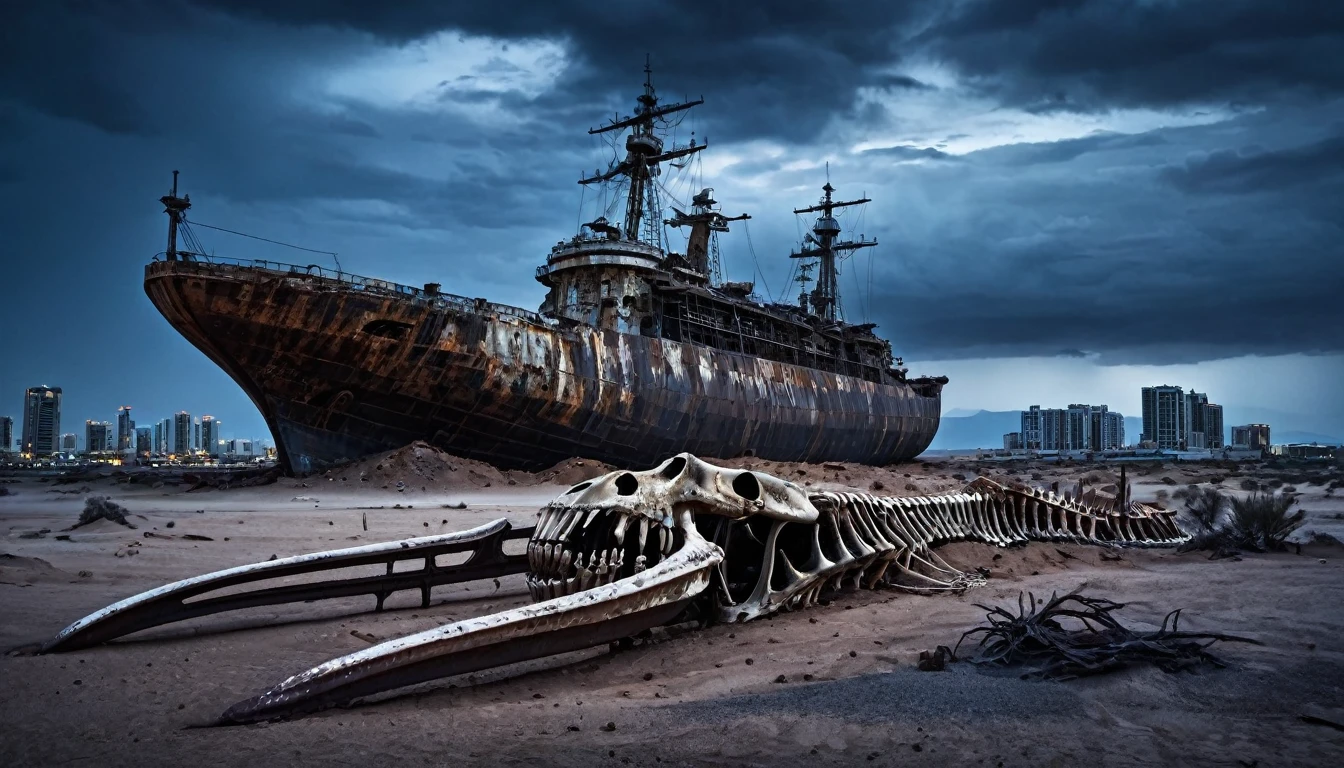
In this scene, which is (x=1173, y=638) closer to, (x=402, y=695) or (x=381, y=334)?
(x=402, y=695)

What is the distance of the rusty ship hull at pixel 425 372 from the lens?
17.9 m

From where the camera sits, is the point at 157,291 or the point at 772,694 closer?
the point at 772,694

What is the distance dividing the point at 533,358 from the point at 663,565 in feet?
52.9

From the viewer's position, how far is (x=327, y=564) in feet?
18.1

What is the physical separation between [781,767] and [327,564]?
11.7 ft

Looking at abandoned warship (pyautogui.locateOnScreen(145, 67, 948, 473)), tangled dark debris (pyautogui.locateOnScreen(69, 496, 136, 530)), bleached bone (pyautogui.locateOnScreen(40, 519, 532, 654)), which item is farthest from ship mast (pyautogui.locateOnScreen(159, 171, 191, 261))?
bleached bone (pyautogui.locateOnScreen(40, 519, 532, 654))

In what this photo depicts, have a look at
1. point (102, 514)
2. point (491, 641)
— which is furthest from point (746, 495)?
point (102, 514)

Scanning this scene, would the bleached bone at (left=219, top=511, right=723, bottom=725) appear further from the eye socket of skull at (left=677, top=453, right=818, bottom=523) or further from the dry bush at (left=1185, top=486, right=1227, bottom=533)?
the dry bush at (left=1185, top=486, right=1227, bottom=533)

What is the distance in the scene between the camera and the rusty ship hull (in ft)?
58.6

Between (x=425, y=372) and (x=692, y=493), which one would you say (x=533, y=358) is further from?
(x=692, y=493)

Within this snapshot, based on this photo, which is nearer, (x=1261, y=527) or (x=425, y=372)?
(x=1261, y=527)

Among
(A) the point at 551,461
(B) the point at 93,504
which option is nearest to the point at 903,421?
(A) the point at 551,461

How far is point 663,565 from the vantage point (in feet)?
15.7

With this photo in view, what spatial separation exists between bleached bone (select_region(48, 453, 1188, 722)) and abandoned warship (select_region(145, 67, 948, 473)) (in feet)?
43.2
